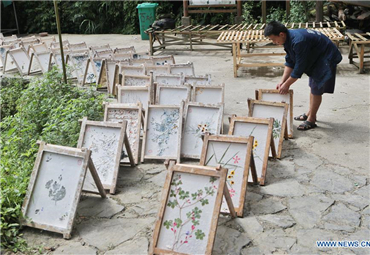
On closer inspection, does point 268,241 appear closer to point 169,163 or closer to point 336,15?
point 169,163

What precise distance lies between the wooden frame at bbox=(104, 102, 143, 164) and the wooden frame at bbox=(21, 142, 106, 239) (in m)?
1.05

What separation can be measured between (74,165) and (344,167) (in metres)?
2.71

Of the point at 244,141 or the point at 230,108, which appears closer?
the point at 244,141

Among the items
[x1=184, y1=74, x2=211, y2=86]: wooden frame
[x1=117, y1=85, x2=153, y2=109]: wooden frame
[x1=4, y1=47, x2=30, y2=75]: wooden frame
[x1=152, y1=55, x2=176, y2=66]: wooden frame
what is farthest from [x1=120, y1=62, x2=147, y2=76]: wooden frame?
[x1=4, y1=47, x2=30, y2=75]: wooden frame

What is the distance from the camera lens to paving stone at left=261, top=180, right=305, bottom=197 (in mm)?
4281

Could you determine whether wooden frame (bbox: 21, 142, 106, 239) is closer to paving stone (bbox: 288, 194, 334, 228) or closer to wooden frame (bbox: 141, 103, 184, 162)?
wooden frame (bbox: 141, 103, 184, 162)

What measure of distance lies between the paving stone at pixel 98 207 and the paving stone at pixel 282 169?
1618 mm

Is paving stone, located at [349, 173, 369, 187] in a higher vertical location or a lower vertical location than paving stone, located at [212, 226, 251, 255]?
higher

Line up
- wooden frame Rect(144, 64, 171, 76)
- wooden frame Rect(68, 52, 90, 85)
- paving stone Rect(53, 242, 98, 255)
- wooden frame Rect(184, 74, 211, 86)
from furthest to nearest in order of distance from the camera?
wooden frame Rect(68, 52, 90, 85)
wooden frame Rect(144, 64, 171, 76)
wooden frame Rect(184, 74, 211, 86)
paving stone Rect(53, 242, 98, 255)

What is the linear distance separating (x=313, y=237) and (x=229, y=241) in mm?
659

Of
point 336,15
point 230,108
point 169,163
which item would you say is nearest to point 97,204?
point 169,163

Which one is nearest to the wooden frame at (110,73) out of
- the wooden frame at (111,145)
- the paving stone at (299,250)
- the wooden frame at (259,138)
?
the wooden frame at (111,145)

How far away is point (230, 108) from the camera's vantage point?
6688mm

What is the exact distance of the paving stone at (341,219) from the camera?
3.71 metres
